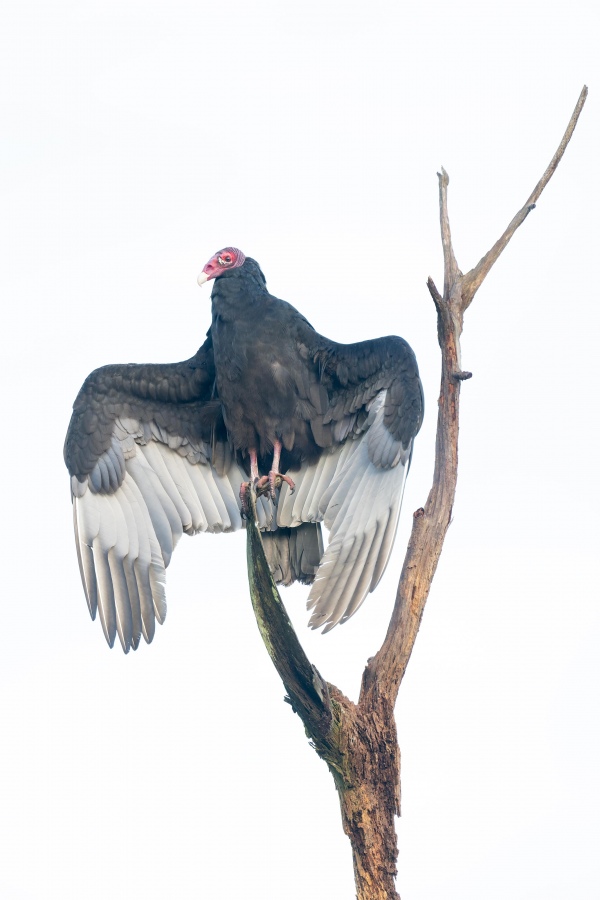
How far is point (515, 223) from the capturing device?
441 centimetres

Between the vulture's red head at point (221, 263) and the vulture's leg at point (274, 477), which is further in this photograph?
the vulture's red head at point (221, 263)

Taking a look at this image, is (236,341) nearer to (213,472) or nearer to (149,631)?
(213,472)

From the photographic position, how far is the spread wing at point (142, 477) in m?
5.18

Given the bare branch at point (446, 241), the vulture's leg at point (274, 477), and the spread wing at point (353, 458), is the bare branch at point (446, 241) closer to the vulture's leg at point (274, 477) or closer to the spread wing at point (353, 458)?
the spread wing at point (353, 458)

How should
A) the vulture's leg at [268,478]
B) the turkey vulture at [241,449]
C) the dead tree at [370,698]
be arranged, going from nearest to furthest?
1. the dead tree at [370,698]
2. the vulture's leg at [268,478]
3. the turkey vulture at [241,449]

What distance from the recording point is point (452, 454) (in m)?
4.19

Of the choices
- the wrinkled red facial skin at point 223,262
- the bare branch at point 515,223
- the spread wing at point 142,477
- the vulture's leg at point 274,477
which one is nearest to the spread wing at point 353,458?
the vulture's leg at point 274,477

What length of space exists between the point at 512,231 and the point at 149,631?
2.27 metres

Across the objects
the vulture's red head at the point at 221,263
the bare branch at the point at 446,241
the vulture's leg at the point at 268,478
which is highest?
the vulture's red head at the point at 221,263

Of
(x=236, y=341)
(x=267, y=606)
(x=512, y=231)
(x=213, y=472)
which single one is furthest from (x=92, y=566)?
(x=512, y=231)

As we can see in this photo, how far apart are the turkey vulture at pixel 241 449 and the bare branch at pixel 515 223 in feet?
2.32

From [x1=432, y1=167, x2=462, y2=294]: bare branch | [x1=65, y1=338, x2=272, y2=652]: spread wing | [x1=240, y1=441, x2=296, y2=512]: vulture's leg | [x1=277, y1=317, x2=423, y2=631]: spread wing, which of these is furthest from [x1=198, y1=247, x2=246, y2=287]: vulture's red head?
[x1=432, y1=167, x2=462, y2=294]: bare branch

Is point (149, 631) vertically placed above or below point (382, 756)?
above

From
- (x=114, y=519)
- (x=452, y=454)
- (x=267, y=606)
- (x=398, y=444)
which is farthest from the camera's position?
(x=114, y=519)
